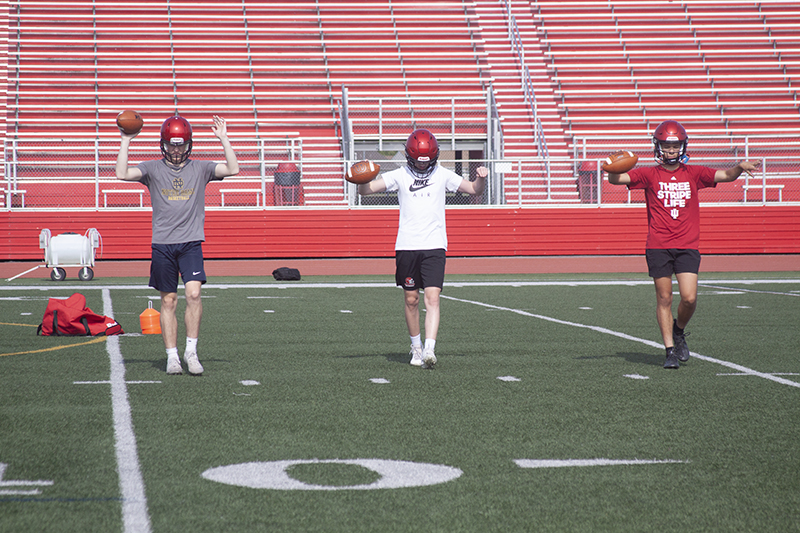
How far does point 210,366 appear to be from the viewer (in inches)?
261

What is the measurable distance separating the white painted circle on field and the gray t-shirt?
2.77 meters

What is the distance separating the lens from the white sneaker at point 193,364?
20.1ft

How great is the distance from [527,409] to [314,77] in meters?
23.6

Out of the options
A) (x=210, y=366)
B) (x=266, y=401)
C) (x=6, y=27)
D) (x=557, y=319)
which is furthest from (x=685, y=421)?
(x=6, y=27)

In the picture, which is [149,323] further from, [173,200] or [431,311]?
[431,311]

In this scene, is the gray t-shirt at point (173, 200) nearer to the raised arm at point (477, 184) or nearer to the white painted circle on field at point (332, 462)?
the raised arm at point (477, 184)

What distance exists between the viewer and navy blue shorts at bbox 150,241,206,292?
6.28m

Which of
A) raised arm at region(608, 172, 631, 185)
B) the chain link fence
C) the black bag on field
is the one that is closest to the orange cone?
raised arm at region(608, 172, 631, 185)

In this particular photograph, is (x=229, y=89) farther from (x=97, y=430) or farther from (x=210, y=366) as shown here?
(x=97, y=430)

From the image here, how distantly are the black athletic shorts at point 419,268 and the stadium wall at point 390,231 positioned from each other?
552 inches

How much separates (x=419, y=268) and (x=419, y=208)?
426 millimetres

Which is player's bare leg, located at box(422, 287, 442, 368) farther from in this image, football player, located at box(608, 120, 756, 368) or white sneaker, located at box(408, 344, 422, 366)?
football player, located at box(608, 120, 756, 368)

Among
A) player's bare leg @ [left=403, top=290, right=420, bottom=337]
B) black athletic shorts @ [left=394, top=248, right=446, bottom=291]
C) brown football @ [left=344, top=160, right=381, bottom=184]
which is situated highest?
brown football @ [left=344, top=160, right=381, bottom=184]

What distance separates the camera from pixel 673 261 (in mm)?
6754
